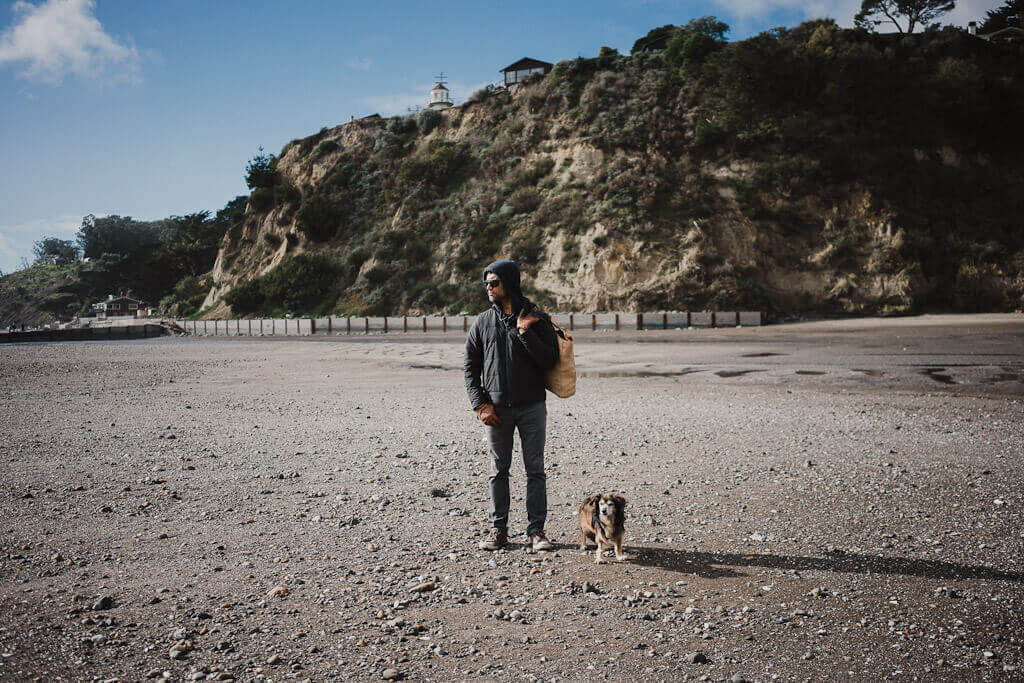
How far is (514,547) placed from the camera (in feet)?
16.8

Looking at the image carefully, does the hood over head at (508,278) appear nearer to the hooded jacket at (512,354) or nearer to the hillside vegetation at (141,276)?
the hooded jacket at (512,354)

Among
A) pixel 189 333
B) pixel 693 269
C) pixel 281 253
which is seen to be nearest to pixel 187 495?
pixel 693 269

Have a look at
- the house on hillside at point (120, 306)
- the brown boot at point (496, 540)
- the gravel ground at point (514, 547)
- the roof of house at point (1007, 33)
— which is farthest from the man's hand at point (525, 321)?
the house on hillside at point (120, 306)

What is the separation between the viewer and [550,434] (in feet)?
31.3

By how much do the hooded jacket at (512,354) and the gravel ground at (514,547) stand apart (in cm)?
127

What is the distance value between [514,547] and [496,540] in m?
0.18

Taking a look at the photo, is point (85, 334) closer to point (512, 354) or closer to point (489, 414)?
point (489, 414)

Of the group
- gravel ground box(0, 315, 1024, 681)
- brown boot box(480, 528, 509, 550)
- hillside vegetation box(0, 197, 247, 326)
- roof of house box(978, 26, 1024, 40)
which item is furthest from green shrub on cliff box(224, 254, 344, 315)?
roof of house box(978, 26, 1024, 40)

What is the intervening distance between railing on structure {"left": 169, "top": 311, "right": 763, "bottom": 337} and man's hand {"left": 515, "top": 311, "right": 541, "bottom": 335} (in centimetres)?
2659

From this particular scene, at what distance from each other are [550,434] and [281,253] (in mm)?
61435

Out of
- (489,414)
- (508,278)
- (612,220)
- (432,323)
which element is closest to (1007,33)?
(612,220)

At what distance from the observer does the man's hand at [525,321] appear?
15.8ft

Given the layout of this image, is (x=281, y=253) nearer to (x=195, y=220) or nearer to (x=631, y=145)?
(x=631, y=145)

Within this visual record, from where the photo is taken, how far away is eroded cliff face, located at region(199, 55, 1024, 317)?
41469 mm
